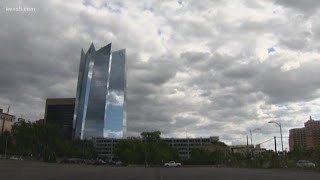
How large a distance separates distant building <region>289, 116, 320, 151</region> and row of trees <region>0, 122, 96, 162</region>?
242ft

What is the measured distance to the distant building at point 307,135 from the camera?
403 feet

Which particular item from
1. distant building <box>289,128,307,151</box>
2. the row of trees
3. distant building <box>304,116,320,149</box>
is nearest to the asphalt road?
the row of trees

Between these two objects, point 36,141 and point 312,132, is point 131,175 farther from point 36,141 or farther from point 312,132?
point 36,141

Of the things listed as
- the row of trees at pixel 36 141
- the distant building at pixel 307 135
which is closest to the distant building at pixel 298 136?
the distant building at pixel 307 135

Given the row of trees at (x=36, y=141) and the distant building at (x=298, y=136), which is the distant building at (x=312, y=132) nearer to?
the distant building at (x=298, y=136)

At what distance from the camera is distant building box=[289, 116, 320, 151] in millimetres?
122894

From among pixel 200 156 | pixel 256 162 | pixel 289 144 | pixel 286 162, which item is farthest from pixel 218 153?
pixel 286 162

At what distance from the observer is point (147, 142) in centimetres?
15600

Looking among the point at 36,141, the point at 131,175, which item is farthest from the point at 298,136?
the point at 131,175

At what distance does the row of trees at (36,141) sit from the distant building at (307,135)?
73.8 meters

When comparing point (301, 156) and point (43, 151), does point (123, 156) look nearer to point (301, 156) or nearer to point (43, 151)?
point (43, 151)

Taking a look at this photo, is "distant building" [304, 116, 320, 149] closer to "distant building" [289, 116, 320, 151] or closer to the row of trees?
"distant building" [289, 116, 320, 151]

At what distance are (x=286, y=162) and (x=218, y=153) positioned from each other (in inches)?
3775

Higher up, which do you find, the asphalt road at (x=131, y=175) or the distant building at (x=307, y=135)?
the distant building at (x=307, y=135)
